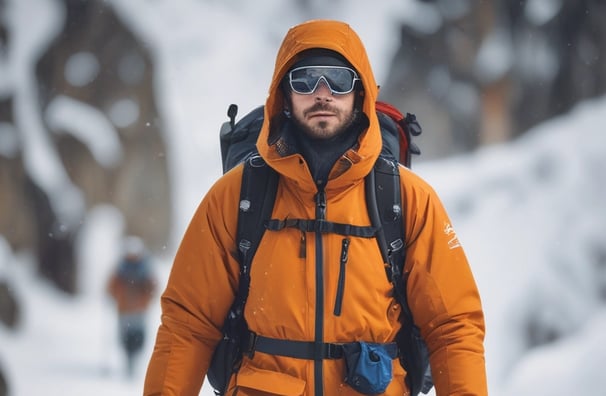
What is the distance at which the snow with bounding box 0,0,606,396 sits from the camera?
1146 cm

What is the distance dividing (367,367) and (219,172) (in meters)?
11.7

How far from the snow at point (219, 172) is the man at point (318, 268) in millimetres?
→ 8327

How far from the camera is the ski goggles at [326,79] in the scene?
7.61ft

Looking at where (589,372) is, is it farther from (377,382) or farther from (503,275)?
(377,382)

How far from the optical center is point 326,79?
232 cm

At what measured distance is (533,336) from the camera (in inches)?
452

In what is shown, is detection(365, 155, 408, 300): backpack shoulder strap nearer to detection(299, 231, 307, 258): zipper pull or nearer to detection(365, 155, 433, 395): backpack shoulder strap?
detection(365, 155, 433, 395): backpack shoulder strap

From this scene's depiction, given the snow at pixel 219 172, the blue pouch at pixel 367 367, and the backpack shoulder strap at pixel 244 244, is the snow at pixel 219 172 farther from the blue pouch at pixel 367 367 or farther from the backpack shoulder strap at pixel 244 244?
the blue pouch at pixel 367 367

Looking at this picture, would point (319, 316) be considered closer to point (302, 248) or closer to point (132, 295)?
point (302, 248)

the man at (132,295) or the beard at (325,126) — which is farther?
the man at (132,295)

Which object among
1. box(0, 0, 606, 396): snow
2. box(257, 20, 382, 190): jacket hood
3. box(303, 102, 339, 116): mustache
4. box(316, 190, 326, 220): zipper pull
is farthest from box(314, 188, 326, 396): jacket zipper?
box(0, 0, 606, 396): snow

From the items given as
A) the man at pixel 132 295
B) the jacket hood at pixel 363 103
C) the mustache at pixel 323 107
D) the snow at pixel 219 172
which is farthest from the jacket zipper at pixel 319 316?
the snow at pixel 219 172

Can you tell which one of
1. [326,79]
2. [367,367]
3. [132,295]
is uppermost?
[132,295]

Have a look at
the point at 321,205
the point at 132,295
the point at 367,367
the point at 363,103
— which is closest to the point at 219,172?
the point at 132,295
